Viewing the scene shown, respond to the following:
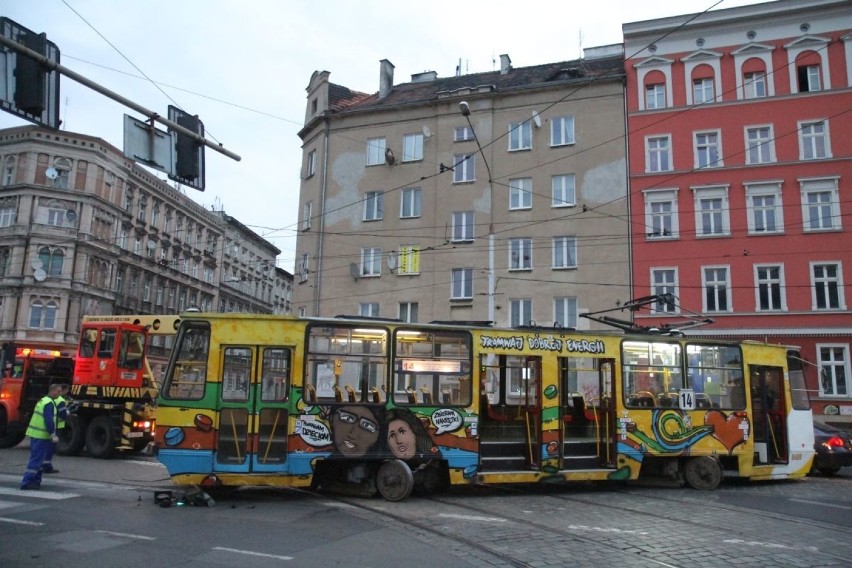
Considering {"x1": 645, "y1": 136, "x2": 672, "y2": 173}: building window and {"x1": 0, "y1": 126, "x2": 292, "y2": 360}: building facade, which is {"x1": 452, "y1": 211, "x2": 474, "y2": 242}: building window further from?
{"x1": 0, "y1": 126, "x2": 292, "y2": 360}: building facade

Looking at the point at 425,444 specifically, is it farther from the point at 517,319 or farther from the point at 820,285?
the point at 820,285

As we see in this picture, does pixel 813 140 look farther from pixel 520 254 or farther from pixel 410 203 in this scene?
pixel 410 203

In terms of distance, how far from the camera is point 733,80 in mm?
28297

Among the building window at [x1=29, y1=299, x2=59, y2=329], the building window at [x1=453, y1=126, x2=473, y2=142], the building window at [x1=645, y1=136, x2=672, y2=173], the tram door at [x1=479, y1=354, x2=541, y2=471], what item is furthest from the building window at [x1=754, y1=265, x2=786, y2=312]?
the building window at [x1=29, y1=299, x2=59, y2=329]

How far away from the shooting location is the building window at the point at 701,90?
28.7m

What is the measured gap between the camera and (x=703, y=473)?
13.2 meters

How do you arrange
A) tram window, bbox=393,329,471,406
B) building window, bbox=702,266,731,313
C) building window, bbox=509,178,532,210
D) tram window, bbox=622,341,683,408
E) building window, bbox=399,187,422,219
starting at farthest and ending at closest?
building window, bbox=399,187,422,219
building window, bbox=509,178,532,210
building window, bbox=702,266,731,313
tram window, bbox=622,341,683,408
tram window, bbox=393,329,471,406

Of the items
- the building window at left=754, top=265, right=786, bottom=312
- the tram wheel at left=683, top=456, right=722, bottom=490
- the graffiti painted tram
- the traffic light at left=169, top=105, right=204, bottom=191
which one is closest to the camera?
the graffiti painted tram

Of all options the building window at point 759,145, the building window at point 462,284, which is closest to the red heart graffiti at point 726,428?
the building window at point 462,284

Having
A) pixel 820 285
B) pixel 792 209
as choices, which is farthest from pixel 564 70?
pixel 820 285

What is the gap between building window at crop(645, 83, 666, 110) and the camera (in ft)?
96.0

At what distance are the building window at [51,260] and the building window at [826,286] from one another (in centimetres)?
4243

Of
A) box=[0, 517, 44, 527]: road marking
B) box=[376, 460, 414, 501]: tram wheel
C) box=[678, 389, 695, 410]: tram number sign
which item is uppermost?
box=[678, 389, 695, 410]: tram number sign

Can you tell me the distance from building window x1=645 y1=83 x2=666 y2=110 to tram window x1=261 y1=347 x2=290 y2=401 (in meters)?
23.5
